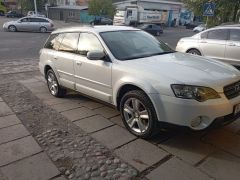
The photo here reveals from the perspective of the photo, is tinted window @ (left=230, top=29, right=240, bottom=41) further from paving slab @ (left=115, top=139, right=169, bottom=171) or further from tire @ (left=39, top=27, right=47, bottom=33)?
tire @ (left=39, top=27, right=47, bottom=33)

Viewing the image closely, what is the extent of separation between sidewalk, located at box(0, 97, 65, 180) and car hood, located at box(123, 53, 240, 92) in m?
1.74

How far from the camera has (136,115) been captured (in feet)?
12.9

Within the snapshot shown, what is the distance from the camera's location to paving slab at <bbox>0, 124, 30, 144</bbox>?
4061 millimetres

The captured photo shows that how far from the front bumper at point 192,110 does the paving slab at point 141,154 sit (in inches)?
17.5

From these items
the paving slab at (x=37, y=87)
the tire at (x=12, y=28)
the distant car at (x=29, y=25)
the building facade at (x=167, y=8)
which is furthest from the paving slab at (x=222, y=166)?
the building facade at (x=167, y=8)

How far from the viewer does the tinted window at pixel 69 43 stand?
5.16 m

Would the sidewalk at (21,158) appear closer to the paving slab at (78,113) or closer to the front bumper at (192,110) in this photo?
the paving slab at (78,113)

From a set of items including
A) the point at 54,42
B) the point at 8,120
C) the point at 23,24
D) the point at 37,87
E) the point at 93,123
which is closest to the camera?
the point at 93,123

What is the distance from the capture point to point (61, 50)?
5.55 m

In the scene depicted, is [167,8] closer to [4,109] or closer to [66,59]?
[66,59]

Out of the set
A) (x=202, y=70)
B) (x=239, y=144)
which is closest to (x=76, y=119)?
(x=202, y=70)

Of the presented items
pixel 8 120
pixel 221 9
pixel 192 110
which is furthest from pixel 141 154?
pixel 221 9

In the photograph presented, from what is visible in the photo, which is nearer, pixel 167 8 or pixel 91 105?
pixel 91 105

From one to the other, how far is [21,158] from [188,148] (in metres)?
2.21
